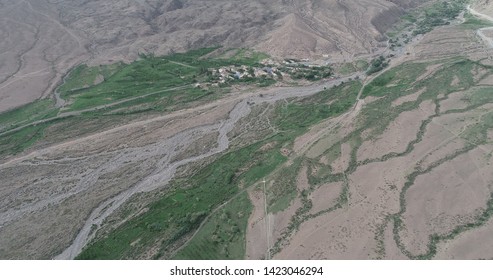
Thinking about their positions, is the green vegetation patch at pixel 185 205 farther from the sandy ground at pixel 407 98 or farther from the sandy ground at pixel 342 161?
the sandy ground at pixel 407 98

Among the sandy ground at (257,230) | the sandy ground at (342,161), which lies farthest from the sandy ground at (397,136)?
the sandy ground at (257,230)

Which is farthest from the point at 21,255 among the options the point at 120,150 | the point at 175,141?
the point at 175,141

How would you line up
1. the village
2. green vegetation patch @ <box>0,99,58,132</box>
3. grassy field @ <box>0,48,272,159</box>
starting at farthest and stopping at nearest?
the village
green vegetation patch @ <box>0,99,58,132</box>
grassy field @ <box>0,48,272,159</box>

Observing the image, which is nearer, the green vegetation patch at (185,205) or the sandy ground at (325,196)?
the green vegetation patch at (185,205)

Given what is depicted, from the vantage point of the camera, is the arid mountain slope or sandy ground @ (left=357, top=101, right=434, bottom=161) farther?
the arid mountain slope

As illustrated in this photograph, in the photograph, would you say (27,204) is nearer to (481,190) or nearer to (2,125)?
(2,125)

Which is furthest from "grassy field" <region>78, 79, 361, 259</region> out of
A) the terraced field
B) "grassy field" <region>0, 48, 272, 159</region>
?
"grassy field" <region>0, 48, 272, 159</region>

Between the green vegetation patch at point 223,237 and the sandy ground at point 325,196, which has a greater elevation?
the green vegetation patch at point 223,237

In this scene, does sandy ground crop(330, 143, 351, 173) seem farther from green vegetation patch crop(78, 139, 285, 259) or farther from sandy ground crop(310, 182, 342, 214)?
green vegetation patch crop(78, 139, 285, 259)
